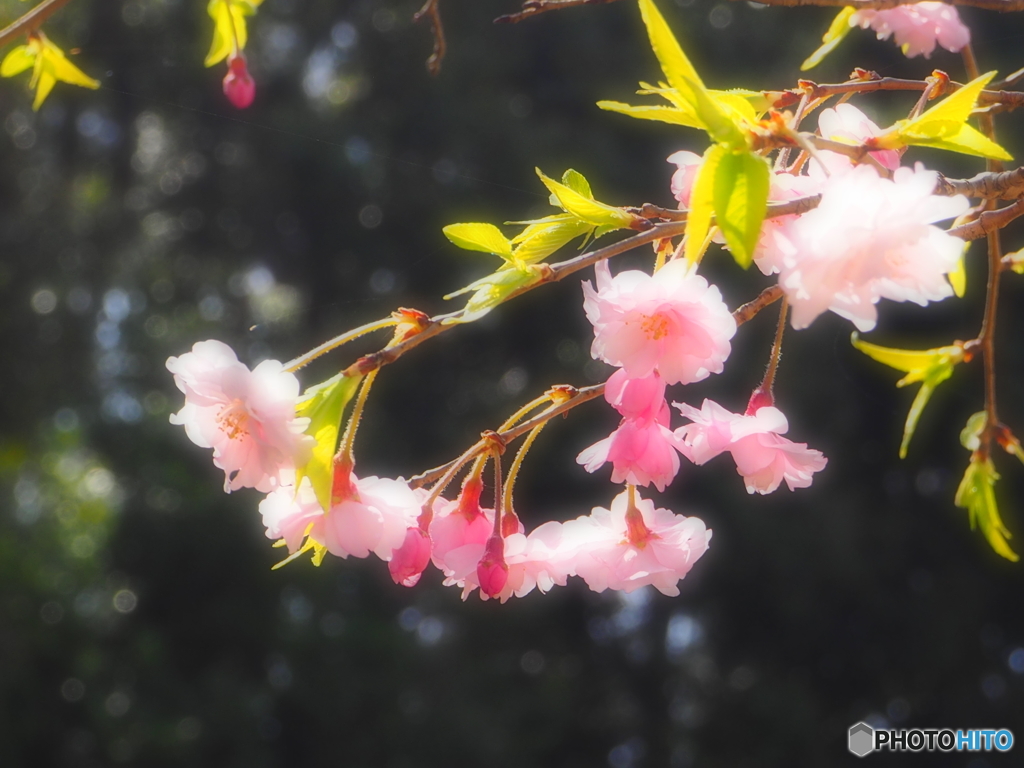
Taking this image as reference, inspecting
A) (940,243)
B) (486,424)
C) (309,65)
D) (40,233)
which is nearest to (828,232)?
(940,243)

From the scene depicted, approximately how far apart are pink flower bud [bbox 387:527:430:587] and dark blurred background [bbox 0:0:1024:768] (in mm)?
3469

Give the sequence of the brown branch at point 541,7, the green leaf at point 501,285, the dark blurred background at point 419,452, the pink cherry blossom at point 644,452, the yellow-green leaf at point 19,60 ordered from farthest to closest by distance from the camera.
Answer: the dark blurred background at point 419,452, the yellow-green leaf at point 19,60, the brown branch at point 541,7, the pink cherry blossom at point 644,452, the green leaf at point 501,285

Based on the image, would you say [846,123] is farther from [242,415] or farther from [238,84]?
[238,84]

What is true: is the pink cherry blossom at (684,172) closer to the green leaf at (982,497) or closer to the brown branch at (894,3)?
the brown branch at (894,3)

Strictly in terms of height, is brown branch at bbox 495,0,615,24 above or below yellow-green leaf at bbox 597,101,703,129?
below

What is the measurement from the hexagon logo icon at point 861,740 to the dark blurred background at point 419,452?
10 cm

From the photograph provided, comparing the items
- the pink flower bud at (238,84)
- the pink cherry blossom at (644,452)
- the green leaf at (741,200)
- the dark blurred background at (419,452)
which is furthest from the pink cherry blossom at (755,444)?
the dark blurred background at (419,452)

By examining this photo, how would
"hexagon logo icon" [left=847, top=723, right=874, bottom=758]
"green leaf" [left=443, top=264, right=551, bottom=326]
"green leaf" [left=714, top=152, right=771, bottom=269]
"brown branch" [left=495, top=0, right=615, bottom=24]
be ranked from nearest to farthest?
"green leaf" [left=714, top=152, right=771, bottom=269] < "green leaf" [left=443, top=264, right=551, bottom=326] < "brown branch" [left=495, top=0, right=615, bottom=24] < "hexagon logo icon" [left=847, top=723, right=874, bottom=758]

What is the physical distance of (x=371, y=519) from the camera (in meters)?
0.61

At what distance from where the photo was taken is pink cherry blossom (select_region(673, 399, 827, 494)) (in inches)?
26.8

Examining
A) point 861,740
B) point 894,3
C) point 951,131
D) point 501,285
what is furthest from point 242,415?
point 861,740

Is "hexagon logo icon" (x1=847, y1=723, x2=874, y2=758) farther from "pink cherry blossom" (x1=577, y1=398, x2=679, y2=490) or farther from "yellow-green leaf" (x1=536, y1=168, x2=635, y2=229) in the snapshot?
"yellow-green leaf" (x1=536, y1=168, x2=635, y2=229)

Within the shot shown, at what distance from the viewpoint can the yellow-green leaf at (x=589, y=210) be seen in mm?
576

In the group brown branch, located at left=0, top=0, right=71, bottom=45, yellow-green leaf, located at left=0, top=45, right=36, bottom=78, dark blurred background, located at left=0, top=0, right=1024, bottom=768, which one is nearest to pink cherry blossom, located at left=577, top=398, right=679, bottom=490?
brown branch, located at left=0, top=0, right=71, bottom=45
